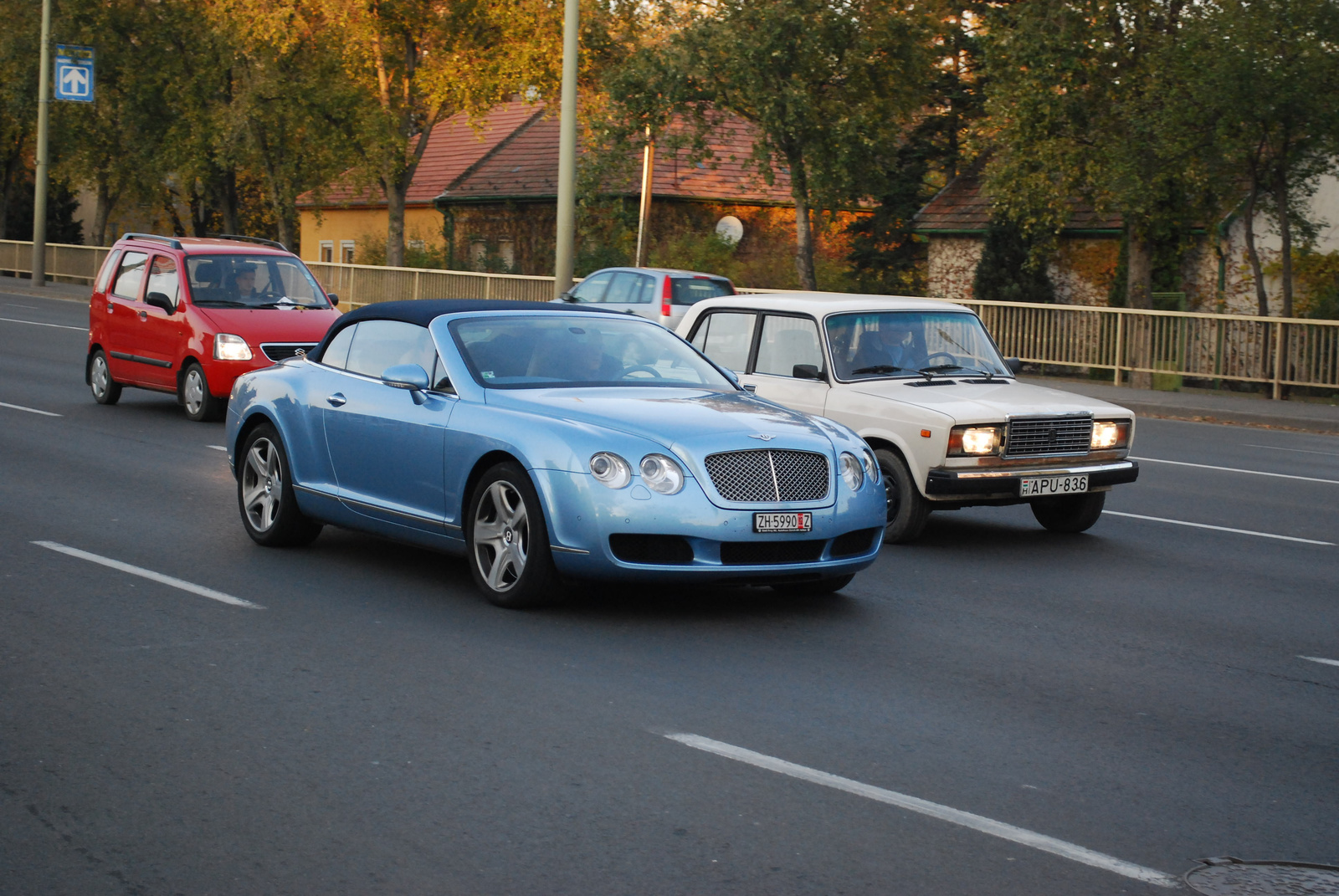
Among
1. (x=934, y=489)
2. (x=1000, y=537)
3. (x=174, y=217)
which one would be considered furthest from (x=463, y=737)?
(x=174, y=217)

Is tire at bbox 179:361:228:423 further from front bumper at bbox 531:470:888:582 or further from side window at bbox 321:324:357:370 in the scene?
front bumper at bbox 531:470:888:582

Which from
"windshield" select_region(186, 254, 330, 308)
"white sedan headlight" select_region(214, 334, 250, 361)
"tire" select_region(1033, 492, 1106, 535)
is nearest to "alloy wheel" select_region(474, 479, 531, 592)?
"tire" select_region(1033, 492, 1106, 535)

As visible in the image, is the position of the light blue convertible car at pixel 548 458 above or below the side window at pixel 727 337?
below

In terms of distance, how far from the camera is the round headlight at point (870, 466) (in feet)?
27.5

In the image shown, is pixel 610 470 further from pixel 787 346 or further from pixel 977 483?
pixel 787 346

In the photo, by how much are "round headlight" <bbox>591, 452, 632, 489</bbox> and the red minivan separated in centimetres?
→ 936

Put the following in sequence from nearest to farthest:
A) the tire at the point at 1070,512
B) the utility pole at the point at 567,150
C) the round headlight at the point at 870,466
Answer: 1. the round headlight at the point at 870,466
2. the tire at the point at 1070,512
3. the utility pole at the point at 567,150

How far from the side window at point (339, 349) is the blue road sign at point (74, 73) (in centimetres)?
3624

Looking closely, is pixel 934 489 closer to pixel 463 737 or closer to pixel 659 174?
pixel 463 737

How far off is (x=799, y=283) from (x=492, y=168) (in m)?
16.9

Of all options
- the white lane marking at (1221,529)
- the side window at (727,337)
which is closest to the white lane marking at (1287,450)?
the white lane marking at (1221,529)

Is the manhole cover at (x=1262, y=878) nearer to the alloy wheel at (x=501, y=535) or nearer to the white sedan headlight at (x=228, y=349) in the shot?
the alloy wheel at (x=501, y=535)

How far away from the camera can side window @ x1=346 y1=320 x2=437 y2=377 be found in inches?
355

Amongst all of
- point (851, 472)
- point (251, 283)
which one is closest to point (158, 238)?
point (251, 283)
